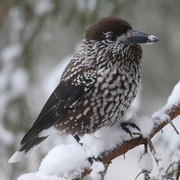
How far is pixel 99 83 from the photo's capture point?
10.6ft

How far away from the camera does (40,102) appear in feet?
26.6

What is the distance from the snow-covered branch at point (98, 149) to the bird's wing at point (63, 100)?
54 centimetres

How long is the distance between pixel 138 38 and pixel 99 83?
453 mm

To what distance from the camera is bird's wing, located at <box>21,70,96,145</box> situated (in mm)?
3305

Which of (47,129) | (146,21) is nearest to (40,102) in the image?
(146,21)

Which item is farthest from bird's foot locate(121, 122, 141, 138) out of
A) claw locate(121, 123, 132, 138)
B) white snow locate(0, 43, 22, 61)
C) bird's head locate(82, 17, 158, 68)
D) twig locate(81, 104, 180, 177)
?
white snow locate(0, 43, 22, 61)

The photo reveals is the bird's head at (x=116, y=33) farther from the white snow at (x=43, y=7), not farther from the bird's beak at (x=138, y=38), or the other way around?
the white snow at (x=43, y=7)

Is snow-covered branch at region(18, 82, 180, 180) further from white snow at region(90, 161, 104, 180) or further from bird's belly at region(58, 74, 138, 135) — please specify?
bird's belly at region(58, 74, 138, 135)

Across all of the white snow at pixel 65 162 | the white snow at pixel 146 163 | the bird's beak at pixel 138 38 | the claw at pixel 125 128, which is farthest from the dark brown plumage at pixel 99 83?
the white snow at pixel 146 163

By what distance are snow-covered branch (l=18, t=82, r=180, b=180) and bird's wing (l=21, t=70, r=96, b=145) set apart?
1.78ft

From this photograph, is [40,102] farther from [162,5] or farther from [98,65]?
[98,65]

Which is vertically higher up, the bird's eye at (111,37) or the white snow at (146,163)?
the bird's eye at (111,37)

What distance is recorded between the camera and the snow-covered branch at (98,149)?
229cm

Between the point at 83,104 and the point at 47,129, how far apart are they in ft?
1.37
